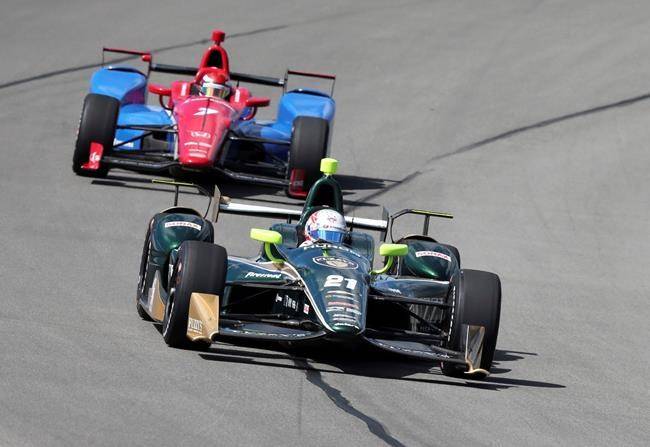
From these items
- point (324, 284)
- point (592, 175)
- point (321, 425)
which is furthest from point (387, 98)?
point (321, 425)

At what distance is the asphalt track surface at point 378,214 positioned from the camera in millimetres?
9266

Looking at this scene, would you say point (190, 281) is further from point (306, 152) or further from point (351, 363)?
point (306, 152)

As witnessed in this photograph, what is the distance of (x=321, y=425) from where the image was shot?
8977 millimetres

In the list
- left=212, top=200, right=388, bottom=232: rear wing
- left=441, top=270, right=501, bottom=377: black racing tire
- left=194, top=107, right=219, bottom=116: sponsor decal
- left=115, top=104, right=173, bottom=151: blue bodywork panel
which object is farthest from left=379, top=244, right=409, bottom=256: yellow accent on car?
left=115, top=104, right=173, bottom=151: blue bodywork panel

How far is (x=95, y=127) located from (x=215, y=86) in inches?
76.2

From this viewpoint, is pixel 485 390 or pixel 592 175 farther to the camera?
pixel 592 175

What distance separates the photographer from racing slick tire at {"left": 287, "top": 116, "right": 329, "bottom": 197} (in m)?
18.4

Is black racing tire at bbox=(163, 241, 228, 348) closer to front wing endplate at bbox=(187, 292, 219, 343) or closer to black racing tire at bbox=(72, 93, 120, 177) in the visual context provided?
front wing endplate at bbox=(187, 292, 219, 343)

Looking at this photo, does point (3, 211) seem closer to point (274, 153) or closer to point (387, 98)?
point (274, 153)

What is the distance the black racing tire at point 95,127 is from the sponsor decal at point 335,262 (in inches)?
308

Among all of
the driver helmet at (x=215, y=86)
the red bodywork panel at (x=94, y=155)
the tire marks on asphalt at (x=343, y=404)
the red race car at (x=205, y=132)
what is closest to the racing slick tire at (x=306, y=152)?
the red race car at (x=205, y=132)

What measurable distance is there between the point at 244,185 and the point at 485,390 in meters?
9.19

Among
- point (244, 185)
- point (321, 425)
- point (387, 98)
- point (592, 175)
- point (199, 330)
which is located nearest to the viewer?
point (321, 425)

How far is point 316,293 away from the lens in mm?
10656
